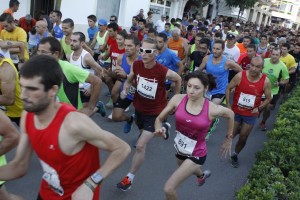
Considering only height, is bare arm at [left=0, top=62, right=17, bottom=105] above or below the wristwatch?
above

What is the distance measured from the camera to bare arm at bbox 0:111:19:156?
2.57 m

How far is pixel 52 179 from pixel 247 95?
3.95 m

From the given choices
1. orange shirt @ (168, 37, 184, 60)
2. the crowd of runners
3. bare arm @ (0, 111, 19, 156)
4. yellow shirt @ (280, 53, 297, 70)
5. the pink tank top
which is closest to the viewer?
the crowd of runners

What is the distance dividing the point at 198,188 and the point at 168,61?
9.81 feet

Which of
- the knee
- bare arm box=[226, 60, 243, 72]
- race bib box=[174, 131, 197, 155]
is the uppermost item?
bare arm box=[226, 60, 243, 72]

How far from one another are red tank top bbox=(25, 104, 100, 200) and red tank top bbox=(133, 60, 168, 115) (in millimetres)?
2503

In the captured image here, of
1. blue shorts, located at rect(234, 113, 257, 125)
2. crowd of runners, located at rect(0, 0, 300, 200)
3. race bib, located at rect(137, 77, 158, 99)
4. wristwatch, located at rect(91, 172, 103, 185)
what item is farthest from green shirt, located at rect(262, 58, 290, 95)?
wristwatch, located at rect(91, 172, 103, 185)

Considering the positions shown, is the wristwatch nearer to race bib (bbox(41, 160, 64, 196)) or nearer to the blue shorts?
race bib (bbox(41, 160, 64, 196))

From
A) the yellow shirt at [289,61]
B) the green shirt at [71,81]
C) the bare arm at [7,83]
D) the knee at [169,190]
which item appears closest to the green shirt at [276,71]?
the yellow shirt at [289,61]

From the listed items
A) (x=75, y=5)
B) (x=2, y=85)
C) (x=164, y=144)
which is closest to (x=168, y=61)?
(x=164, y=144)

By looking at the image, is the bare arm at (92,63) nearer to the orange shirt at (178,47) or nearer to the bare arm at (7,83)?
the bare arm at (7,83)

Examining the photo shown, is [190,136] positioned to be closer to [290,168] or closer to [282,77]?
[290,168]

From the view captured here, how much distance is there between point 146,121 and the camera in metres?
5.06

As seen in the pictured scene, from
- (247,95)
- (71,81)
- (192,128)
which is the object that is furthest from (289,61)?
(71,81)
